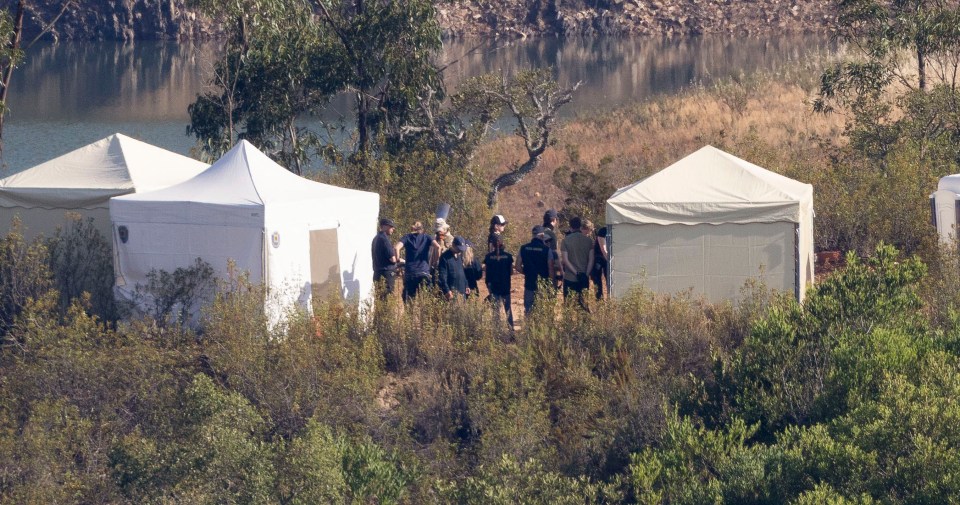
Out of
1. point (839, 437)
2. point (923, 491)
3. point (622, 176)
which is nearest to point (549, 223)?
point (839, 437)

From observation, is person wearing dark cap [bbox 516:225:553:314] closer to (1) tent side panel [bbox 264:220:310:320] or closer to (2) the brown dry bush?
(2) the brown dry bush

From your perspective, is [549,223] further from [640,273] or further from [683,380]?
[683,380]

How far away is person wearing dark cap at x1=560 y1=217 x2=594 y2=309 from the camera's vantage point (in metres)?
12.6

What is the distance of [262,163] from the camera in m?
13.2

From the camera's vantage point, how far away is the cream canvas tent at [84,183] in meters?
13.6

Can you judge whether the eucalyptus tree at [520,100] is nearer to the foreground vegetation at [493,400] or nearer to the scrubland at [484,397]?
the scrubland at [484,397]

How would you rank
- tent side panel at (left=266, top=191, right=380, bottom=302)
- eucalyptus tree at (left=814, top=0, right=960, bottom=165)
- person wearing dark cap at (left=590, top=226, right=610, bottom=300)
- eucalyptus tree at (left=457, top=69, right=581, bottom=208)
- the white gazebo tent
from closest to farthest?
tent side panel at (left=266, top=191, right=380, bottom=302)
person wearing dark cap at (left=590, top=226, right=610, bottom=300)
the white gazebo tent
eucalyptus tree at (left=814, top=0, right=960, bottom=165)
eucalyptus tree at (left=457, top=69, right=581, bottom=208)

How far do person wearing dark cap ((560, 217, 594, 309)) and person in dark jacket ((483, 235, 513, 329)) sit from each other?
595 millimetres

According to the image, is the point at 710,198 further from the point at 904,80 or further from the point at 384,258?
the point at 904,80

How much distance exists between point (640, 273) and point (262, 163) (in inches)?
170

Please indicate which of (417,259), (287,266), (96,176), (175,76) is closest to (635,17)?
(175,76)

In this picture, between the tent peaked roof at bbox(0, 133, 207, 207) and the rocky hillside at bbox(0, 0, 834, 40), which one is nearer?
the tent peaked roof at bbox(0, 133, 207, 207)

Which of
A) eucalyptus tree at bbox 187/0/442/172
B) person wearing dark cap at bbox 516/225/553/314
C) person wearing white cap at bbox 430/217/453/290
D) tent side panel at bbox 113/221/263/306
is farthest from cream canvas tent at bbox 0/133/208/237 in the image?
person wearing dark cap at bbox 516/225/553/314

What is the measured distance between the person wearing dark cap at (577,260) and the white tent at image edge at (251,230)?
2332 millimetres
